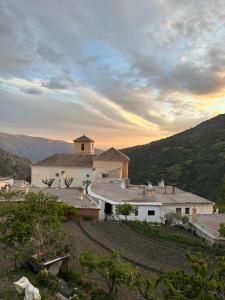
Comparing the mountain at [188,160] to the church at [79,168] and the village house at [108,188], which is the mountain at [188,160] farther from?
the village house at [108,188]

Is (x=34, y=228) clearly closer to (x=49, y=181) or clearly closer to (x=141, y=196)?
(x=141, y=196)

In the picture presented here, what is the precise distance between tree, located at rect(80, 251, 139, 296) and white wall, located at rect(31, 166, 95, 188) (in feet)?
106

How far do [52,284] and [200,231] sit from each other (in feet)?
41.7

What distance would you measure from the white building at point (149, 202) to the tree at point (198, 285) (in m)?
18.4

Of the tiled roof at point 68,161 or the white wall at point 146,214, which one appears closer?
the white wall at point 146,214

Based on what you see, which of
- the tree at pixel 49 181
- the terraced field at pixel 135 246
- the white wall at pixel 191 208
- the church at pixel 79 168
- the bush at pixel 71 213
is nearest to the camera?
the terraced field at pixel 135 246

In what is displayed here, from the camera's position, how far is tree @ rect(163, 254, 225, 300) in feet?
30.9

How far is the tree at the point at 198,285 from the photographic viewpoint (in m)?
9.41

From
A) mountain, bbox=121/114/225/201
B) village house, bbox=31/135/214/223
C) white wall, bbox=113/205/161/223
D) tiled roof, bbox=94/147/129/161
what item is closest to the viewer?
white wall, bbox=113/205/161/223

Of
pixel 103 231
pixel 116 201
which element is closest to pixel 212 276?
pixel 103 231

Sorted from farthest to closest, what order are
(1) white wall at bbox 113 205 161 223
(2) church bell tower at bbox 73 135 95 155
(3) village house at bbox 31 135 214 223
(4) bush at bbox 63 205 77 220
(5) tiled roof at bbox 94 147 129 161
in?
(2) church bell tower at bbox 73 135 95 155, (5) tiled roof at bbox 94 147 129 161, (3) village house at bbox 31 135 214 223, (1) white wall at bbox 113 205 161 223, (4) bush at bbox 63 205 77 220

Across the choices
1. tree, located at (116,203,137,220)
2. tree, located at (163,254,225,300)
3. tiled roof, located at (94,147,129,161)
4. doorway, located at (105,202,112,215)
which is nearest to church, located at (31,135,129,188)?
tiled roof, located at (94,147,129,161)

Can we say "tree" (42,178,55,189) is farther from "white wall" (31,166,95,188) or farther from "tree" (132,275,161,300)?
"tree" (132,275,161,300)

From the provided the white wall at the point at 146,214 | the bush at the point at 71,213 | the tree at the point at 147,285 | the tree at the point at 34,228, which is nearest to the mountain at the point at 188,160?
the white wall at the point at 146,214
